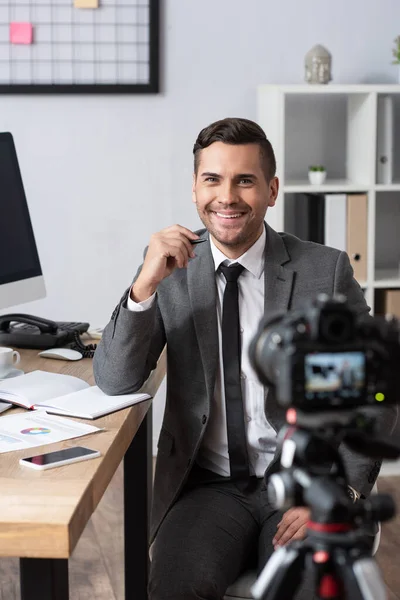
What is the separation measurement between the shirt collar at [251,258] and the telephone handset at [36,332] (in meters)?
0.51

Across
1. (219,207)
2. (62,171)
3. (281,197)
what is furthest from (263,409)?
(62,171)

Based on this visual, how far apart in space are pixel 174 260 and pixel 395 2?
225 cm

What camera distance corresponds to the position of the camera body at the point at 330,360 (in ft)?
3.03

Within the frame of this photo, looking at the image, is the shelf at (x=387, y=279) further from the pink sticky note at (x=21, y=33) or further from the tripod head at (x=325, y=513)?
the tripod head at (x=325, y=513)

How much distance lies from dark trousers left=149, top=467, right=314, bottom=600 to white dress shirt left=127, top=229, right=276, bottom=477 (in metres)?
0.04

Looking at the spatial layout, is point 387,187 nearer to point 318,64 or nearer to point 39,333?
point 318,64

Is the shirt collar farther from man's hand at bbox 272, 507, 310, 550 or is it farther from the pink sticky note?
the pink sticky note

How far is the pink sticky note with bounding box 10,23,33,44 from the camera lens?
3607mm

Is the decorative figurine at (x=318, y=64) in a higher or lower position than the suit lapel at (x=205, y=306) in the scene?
higher

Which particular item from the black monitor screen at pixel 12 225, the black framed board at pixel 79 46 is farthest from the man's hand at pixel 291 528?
the black framed board at pixel 79 46

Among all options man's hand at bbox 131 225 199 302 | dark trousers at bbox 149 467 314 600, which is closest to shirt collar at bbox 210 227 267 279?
man's hand at bbox 131 225 199 302

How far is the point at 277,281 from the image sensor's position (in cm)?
200

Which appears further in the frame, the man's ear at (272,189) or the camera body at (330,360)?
the man's ear at (272,189)

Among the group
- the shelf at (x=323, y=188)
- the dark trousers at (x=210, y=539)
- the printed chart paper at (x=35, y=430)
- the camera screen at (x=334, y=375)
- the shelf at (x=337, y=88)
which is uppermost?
the shelf at (x=337, y=88)
